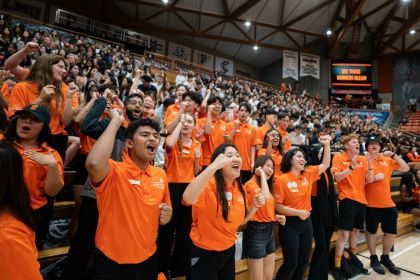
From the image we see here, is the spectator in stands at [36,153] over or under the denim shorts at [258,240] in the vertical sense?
over

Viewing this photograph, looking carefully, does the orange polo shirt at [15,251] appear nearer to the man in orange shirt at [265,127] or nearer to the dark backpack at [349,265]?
the man in orange shirt at [265,127]

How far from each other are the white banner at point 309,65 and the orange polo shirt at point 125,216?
20599 millimetres

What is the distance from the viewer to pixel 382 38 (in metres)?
20.4

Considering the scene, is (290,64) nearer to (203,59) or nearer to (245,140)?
(203,59)

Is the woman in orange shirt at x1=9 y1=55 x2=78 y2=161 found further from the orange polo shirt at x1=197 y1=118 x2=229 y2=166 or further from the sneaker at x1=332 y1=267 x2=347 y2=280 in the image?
the sneaker at x1=332 y1=267 x2=347 y2=280

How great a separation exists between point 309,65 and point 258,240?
797 inches

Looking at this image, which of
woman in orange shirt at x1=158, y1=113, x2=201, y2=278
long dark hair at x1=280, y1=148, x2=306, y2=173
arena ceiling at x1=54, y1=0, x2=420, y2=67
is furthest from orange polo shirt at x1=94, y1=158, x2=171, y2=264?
arena ceiling at x1=54, y1=0, x2=420, y2=67

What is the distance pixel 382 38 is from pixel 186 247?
77.7 ft

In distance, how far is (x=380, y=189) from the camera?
4.12m

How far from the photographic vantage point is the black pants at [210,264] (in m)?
1.98

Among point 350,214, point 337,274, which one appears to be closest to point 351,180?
point 350,214

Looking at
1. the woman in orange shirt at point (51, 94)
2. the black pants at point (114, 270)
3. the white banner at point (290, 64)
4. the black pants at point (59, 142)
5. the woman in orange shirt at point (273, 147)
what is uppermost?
the white banner at point (290, 64)

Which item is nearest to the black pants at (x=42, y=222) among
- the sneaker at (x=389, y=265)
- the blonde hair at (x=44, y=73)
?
the blonde hair at (x=44, y=73)

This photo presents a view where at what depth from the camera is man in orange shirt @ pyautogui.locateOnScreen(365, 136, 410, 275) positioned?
409 cm
